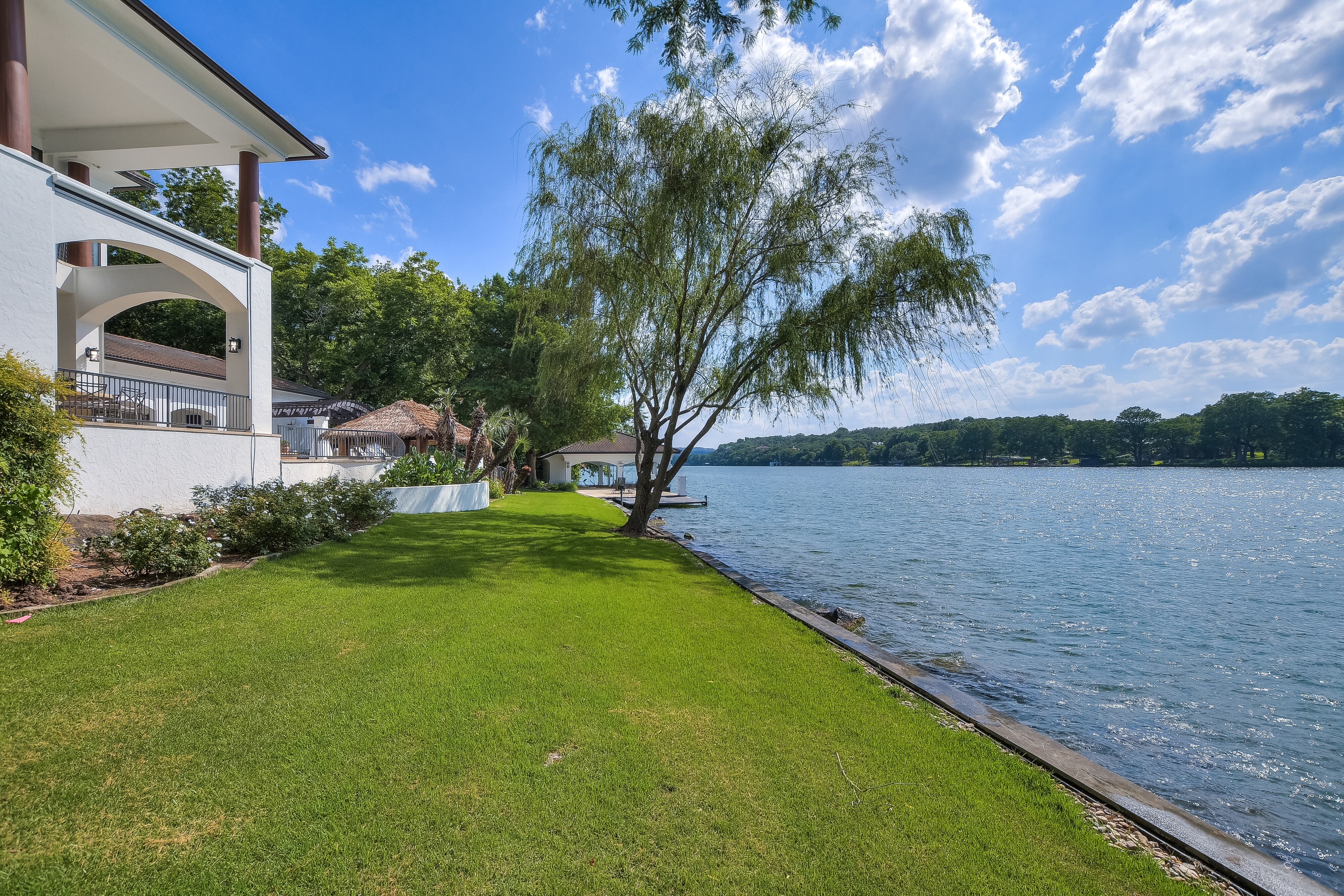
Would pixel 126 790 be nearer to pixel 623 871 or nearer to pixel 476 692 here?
pixel 476 692

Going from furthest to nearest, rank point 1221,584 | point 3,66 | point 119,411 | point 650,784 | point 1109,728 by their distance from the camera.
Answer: point 1221,584 → point 119,411 → point 3,66 → point 1109,728 → point 650,784

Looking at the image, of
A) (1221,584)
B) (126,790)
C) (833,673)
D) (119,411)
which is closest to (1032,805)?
(833,673)

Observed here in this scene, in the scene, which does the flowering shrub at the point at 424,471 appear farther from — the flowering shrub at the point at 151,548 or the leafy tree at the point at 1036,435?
the leafy tree at the point at 1036,435

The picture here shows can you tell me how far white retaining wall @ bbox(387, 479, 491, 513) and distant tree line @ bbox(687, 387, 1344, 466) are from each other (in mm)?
43504

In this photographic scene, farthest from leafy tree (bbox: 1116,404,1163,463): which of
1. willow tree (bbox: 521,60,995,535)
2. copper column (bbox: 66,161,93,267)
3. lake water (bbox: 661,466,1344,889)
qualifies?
copper column (bbox: 66,161,93,267)

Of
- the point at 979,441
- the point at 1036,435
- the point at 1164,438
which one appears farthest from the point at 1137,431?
the point at 979,441

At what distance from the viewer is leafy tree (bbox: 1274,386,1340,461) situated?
7050cm

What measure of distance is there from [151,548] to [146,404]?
24.7 ft

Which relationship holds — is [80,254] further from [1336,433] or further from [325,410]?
[1336,433]

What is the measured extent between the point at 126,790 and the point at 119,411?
10.3 meters

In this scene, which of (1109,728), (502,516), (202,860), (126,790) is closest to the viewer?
(202,860)

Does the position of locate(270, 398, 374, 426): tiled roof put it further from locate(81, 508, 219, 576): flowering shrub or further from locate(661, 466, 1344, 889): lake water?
locate(81, 508, 219, 576): flowering shrub

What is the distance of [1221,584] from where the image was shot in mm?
14266

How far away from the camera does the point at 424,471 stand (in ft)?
55.3
